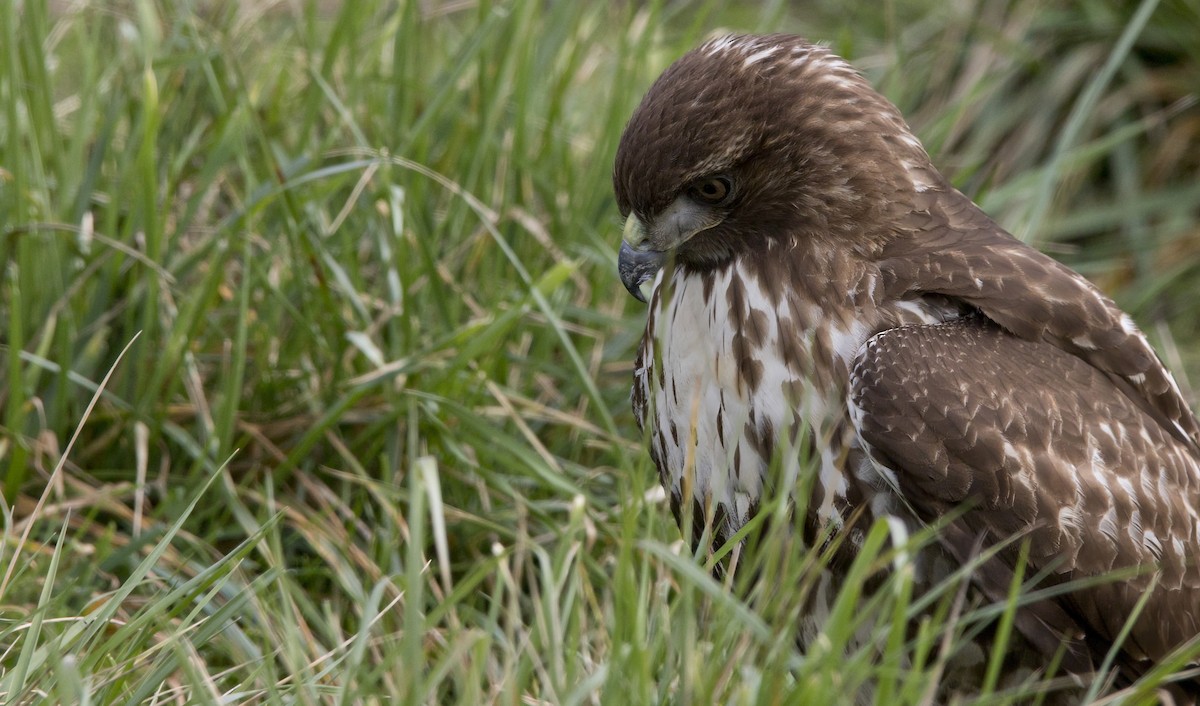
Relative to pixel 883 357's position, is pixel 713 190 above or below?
above

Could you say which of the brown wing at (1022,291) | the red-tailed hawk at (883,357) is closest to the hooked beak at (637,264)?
the red-tailed hawk at (883,357)

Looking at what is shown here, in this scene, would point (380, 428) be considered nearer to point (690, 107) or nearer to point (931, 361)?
point (690, 107)

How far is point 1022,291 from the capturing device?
3.18 metres

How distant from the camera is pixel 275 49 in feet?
16.2

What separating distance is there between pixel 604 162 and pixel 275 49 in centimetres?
113

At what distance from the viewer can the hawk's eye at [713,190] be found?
10.5 feet

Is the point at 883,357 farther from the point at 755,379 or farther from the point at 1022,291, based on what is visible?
the point at 1022,291

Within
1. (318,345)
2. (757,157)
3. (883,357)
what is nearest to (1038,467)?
(883,357)

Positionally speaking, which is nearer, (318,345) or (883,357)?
(883,357)

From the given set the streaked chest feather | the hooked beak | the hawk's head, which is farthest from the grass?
the hawk's head

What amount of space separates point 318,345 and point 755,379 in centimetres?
148

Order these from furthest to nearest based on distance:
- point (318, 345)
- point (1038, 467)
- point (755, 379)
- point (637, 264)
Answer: point (318, 345) → point (637, 264) → point (755, 379) → point (1038, 467)

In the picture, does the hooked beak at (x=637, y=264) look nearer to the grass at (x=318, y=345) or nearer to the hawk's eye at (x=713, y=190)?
the hawk's eye at (x=713, y=190)

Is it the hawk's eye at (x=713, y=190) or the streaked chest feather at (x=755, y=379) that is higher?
the hawk's eye at (x=713, y=190)
